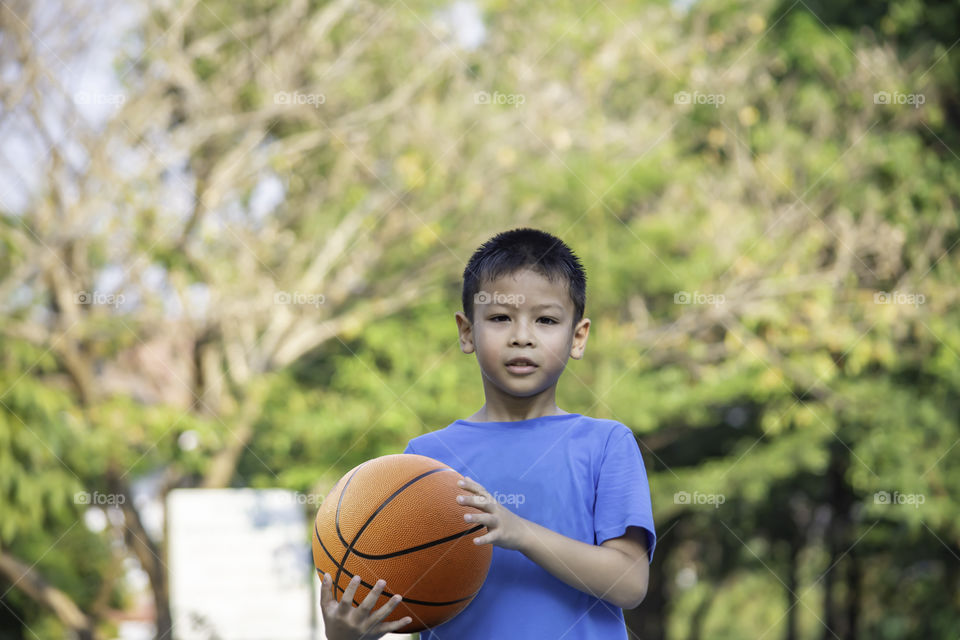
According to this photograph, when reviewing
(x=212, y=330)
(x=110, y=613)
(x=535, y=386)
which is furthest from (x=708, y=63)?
(x=535, y=386)

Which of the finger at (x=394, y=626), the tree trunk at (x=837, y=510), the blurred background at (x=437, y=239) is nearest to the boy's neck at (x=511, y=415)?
the finger at (x=394, y=626)

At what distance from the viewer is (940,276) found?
10.6m

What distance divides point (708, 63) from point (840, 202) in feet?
7.26

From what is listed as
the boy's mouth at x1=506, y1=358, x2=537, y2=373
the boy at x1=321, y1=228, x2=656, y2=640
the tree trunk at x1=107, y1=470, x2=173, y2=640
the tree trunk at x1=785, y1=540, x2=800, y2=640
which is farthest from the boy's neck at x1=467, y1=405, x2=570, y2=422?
the tree trunk at x1=785, y1=540, x2=800, y2=640

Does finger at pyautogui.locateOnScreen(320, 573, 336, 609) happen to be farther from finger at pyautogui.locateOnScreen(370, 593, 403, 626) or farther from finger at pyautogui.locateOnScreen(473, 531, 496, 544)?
finger at pyautogui.locateOnScreen(473, 531, 496, 544)

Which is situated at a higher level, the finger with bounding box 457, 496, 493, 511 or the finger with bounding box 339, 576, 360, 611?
the finger with bounding box 457, 496, 493, 511

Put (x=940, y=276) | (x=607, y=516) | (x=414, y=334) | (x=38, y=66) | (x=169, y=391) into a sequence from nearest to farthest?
(x=607, y=516) → (x=38, y=66) → (x=940, y=276) → (x=414, y=334) → (x=169, y=391)

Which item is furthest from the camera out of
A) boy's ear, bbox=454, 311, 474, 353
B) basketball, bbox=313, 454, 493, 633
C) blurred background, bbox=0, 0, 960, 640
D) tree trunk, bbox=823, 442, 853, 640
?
tree trunk, bbox=823, 442, 853, 640

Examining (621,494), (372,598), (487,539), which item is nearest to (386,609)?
(372,598)

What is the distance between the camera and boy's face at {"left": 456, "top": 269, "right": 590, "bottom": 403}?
7.39 ft

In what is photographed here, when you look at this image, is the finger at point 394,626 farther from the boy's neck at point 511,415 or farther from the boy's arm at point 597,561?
the boy's neck at point 511,415

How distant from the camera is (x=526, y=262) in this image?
2.35 metres

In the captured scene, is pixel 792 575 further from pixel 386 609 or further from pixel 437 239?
pixel 386 609

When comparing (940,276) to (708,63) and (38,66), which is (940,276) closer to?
(708,63)
